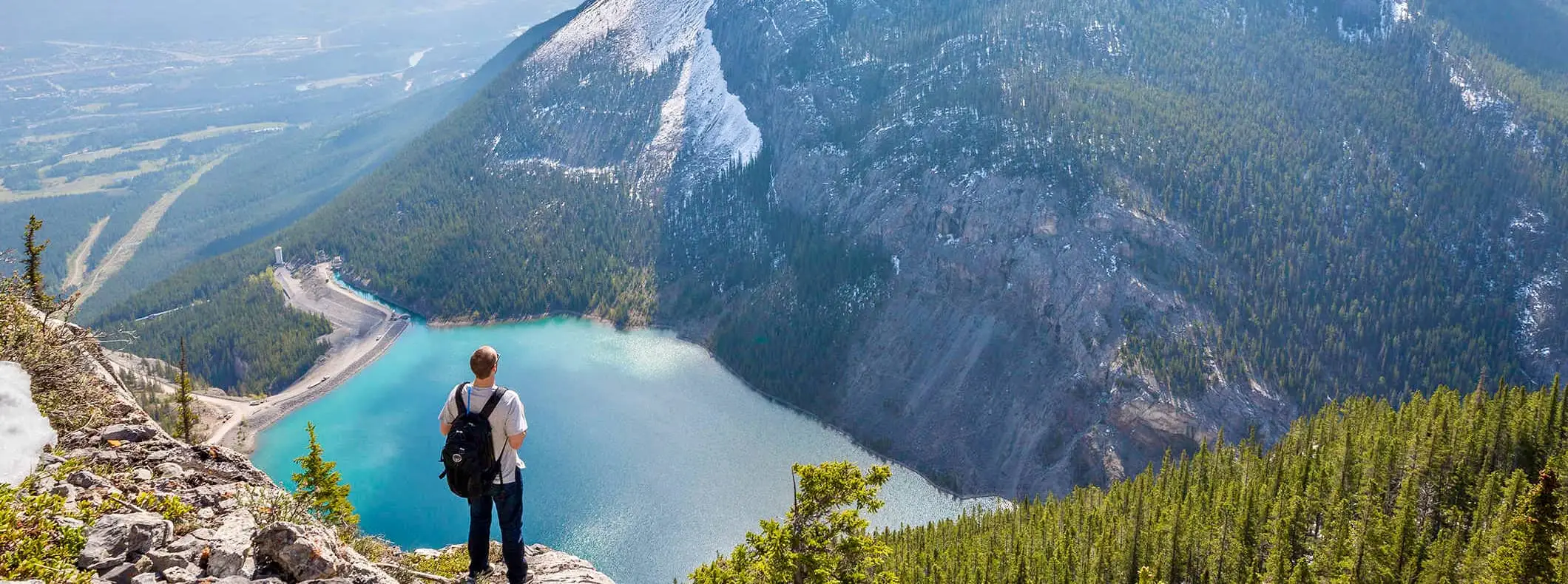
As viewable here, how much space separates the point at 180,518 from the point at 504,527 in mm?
5786

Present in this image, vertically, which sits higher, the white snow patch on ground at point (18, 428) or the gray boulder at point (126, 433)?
the white snow patch on ground at point (18, 428)

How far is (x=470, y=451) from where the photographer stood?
15.5 meters

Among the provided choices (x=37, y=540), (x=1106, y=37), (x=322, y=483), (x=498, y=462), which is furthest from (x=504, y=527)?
(x=1106, y=37)

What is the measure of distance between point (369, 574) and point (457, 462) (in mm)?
3200

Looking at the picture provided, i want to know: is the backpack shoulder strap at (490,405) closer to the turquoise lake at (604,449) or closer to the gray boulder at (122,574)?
the gray boulder at (122,574)

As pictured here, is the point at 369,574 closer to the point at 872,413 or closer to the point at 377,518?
the point at 377,518

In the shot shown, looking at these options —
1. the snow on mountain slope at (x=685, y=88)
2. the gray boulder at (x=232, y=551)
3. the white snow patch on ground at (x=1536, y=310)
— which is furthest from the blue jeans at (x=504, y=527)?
the snow on mountain slope at (x=685, y=88)

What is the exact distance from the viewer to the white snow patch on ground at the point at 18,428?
50.9 feet

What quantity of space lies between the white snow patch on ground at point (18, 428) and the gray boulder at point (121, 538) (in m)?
1.96

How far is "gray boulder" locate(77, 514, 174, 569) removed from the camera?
543 inches

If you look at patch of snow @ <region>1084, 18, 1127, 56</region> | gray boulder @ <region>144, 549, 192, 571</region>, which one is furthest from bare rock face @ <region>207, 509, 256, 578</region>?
patch of snow @ <region>1084, 18, 1127, 56</region>

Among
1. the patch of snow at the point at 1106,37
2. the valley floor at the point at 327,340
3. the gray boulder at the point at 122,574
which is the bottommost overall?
the valley floor at the point at 327,340

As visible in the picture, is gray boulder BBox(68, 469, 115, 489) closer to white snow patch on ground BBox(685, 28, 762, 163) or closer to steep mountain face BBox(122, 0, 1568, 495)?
steep mountain face BBox(122, 0, 1568, 495)

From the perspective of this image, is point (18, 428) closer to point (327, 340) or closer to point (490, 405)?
point (490, 405)
